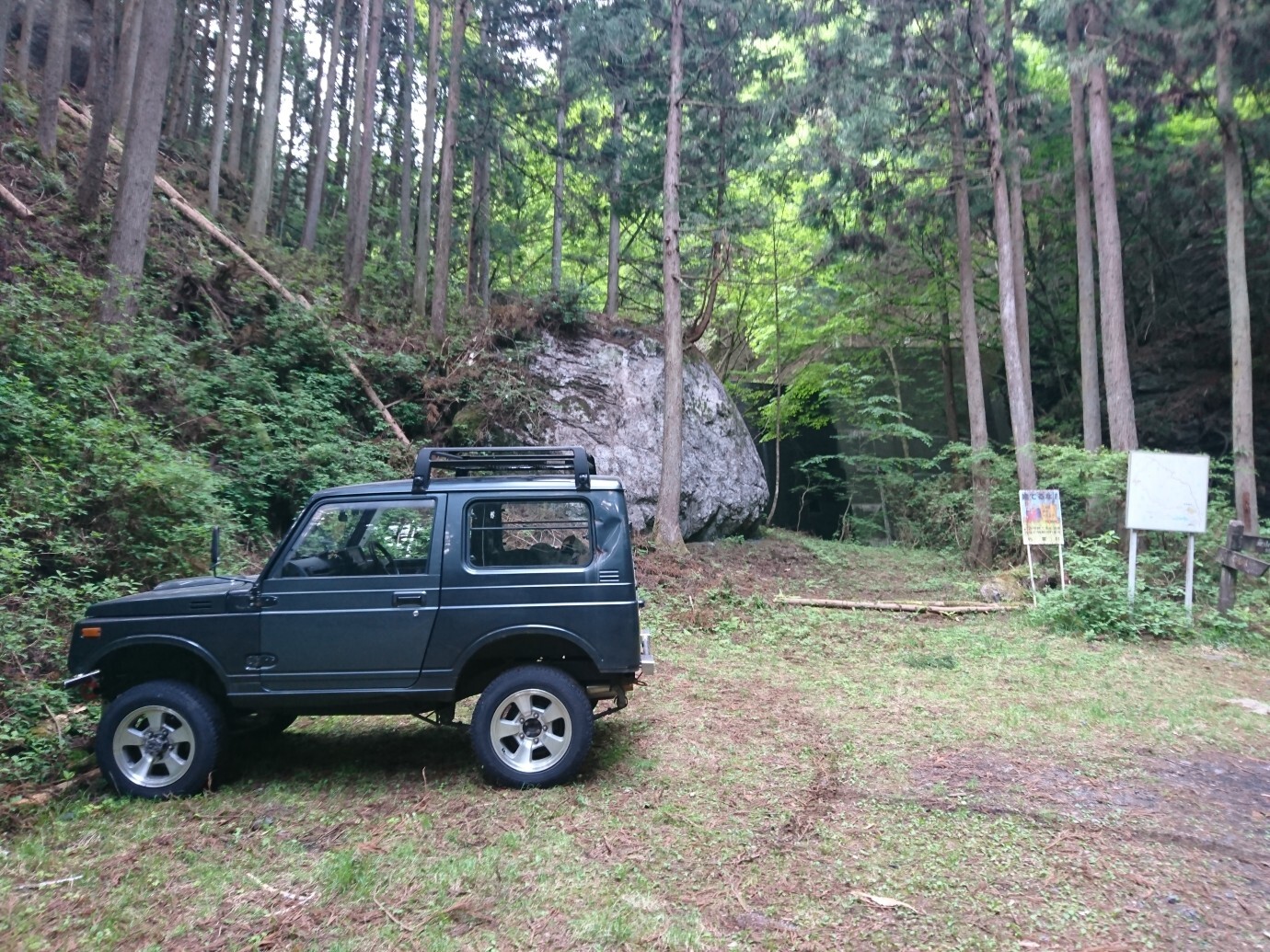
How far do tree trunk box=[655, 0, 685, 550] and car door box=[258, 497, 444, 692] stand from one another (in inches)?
431

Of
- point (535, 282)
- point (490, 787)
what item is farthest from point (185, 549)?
point (535, 282)

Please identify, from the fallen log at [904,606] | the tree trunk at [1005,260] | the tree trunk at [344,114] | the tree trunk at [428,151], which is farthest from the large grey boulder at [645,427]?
the tree trunk at [344,114]

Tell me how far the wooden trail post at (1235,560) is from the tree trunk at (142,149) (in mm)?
15438

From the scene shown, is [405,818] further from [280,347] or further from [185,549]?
[280,347]

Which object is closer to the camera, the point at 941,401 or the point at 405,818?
the point at 405,818

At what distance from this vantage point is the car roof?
17.4 ft

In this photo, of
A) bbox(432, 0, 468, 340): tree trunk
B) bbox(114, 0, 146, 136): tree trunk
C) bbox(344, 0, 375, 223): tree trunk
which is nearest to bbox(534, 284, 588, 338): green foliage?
bbox(432, 0, 468, 340): tree trunk

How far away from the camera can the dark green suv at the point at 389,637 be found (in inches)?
196

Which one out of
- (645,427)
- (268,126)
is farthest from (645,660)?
(268,126)

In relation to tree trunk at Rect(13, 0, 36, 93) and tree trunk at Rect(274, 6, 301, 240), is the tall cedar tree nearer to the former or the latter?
tree trunk at Rect(274, 6, 301, 240)

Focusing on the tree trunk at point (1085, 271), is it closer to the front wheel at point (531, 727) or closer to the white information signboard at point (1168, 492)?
the white information signboard at point (1168, 492)

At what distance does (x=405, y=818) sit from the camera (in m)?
4.66

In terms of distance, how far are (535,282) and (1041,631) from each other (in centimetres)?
2133

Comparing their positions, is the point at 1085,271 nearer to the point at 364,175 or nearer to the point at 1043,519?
the point at 1043,519
